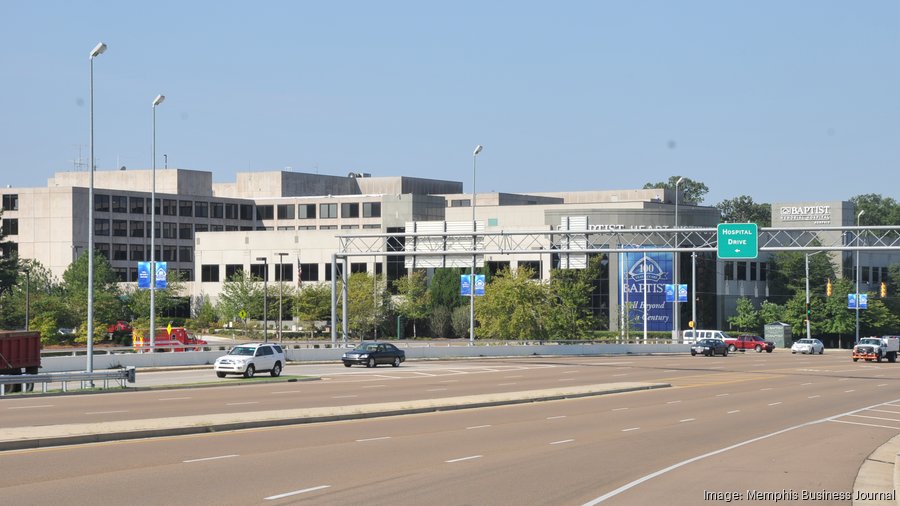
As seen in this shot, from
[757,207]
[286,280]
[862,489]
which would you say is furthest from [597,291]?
[757,207]

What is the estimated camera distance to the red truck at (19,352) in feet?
130

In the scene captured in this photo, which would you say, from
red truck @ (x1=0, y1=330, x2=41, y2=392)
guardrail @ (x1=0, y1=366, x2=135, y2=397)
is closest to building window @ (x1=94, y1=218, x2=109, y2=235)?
red truck @ (x1=0, y1=330, x2=41, y2=392)

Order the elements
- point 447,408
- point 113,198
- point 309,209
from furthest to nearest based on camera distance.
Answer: point 309,209 < point 113,198 < point 447,408

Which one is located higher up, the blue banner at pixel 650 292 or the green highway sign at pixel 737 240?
the green highway sign at pixel 737 240

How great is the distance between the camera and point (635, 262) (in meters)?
102

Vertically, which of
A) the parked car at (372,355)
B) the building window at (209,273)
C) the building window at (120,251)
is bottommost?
the parked car at (372,355)

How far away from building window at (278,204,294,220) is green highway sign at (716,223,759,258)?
86798mm

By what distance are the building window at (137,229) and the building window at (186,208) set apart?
560cm

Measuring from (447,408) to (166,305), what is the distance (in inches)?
3387

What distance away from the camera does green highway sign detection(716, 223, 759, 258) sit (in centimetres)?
5688

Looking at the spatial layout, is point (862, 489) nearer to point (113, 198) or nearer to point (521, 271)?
point (521, 271)

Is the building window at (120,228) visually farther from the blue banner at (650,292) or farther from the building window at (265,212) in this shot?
the blue banner at (650,292)

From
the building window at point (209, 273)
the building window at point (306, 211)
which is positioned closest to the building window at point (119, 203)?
the building window at point (209, 273)

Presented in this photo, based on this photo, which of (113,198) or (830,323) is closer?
(830,323)
